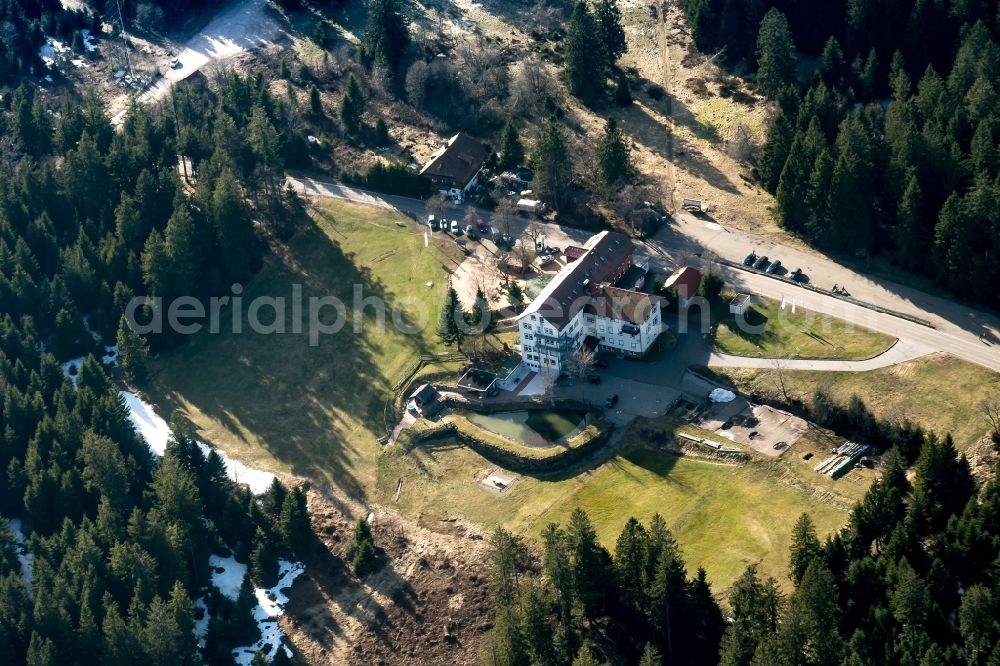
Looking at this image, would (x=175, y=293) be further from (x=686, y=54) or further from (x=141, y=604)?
(x=686, y=54)

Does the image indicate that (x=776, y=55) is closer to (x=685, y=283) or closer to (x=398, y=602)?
(x=685, y=283)

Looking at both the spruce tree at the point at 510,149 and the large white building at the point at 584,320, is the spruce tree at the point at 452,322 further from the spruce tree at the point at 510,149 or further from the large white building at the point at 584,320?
the spruce tree at the point at 510,149

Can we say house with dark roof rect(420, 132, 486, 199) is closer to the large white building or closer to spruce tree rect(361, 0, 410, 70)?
spruce tree rect(361, 0, 410, 70)

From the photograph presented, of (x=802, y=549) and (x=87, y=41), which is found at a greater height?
(x=802, y=549)

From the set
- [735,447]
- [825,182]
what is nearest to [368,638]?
[735,447]

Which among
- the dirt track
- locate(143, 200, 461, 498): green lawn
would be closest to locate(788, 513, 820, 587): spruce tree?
the dirt track

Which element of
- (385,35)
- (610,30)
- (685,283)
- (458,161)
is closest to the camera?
(685,283)

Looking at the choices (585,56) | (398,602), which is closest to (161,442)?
(398,602)
